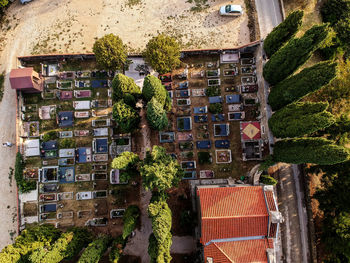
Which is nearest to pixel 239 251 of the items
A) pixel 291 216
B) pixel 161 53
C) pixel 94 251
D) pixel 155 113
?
pixel 291 216

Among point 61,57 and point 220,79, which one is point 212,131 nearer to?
point 220,79

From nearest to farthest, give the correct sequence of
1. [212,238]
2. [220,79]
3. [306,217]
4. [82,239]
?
[212,238] → [82,239] → [306,217] → [220,79]

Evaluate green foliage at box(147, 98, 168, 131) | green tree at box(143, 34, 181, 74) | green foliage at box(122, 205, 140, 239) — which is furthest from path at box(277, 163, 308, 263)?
green tree at box(143, 34, 181, 74)

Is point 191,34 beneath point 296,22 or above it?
above

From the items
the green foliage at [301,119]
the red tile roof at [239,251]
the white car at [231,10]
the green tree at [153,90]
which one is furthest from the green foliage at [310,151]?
the white car at [231,10]

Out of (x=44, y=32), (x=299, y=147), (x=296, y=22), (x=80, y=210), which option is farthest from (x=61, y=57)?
(x=299, y=147)

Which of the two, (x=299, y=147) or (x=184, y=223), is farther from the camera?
(x=184, y=223)
